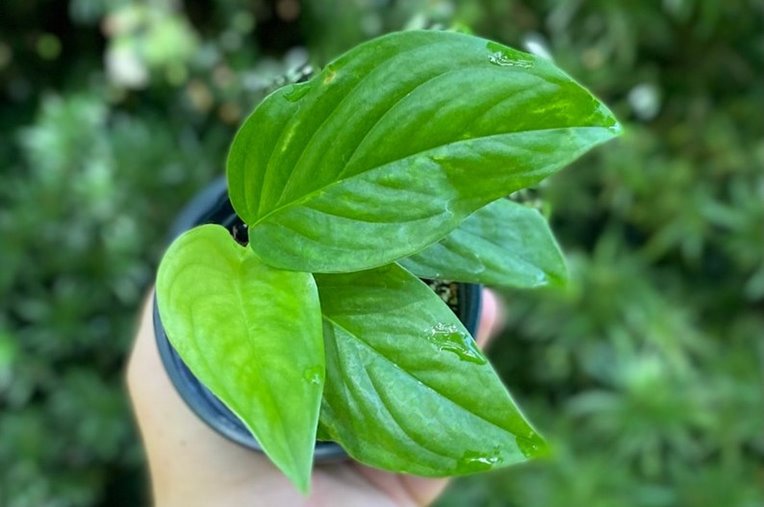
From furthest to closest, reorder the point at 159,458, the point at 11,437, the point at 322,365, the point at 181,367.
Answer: the point at 11,437, the point at 159,458, the point at 181,367, the point at 322,365

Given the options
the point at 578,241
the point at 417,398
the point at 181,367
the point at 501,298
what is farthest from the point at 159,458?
the point at 578,241

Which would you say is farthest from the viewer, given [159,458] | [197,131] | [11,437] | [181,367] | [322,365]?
[197,131]

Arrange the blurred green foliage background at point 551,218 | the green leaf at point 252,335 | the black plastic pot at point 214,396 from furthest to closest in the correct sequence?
the blurred green foliage background at point 551,218, the black plastic pot at point 214,396, the green leaf at point 252,335

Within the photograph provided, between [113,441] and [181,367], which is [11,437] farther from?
[181,367]

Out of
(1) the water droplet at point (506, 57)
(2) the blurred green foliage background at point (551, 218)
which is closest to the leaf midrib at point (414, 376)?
(1) the water droplet at point (506, 57)

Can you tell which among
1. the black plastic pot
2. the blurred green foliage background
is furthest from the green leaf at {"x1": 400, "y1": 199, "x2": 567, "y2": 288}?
the blurred green foliage background

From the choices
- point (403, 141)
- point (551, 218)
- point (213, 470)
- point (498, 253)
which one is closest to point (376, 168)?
point (403, 141)

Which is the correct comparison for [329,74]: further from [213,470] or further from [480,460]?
[213,470]

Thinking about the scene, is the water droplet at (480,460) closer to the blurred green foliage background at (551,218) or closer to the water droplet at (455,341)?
the water droplet at (455,341)
